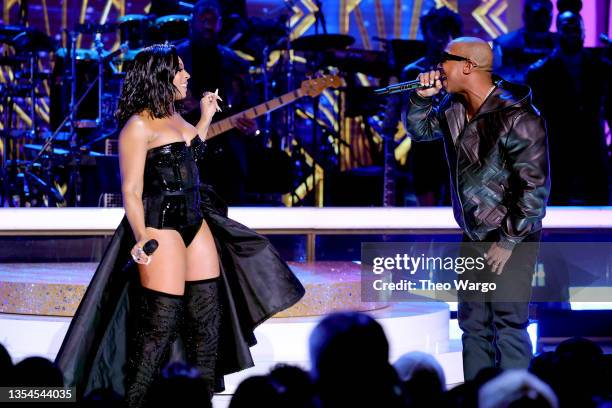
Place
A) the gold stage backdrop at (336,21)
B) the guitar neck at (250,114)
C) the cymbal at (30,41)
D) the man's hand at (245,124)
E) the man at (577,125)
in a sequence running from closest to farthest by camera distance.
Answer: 1. the guitar neck at (250,114)
2. the man's hand at (245,124)
3. the man at (577,125)
4. the cymbal at (30,41)
5. the gold stage backdrop at (336,21)

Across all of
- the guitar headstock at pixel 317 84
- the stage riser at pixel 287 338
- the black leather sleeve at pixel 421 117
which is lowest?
the stage riser at pixel 287 338

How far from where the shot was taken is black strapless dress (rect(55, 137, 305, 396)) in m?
3.96

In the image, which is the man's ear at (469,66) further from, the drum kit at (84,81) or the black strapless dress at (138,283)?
the drum kit at (84,81)

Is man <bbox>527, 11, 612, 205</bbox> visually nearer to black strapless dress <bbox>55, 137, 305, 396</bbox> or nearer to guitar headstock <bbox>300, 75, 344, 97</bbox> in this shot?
guitar headstock <bbox>300, 75, 344, 97</bbox>

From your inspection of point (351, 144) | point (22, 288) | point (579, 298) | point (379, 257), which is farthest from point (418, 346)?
point (351, 144)

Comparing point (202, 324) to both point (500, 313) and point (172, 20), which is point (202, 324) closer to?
point (500, 313)

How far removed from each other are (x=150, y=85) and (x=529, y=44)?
6556mm

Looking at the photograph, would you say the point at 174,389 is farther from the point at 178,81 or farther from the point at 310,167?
the point at 310,167

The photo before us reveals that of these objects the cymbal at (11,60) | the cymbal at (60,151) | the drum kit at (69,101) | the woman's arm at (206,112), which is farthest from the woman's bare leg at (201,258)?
the cymbal at (11,60)

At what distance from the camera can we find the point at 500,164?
4164mm

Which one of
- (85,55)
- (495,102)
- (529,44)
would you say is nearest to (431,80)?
(495,102)

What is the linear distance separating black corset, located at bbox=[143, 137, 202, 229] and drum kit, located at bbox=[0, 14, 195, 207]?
233 inches

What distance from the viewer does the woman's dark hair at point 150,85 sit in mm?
3938

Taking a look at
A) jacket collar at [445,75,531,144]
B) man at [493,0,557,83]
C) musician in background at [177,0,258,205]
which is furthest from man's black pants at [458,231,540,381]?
man at [493,0,557,83]
